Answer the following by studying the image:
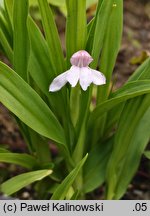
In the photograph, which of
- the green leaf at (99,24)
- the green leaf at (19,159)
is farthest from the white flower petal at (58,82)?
the green leaf at (19,159)

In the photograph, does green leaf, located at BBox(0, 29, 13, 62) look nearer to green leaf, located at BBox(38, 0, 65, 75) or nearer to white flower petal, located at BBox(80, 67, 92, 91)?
green leaf, located at BBox(38, 0, 65, 75)

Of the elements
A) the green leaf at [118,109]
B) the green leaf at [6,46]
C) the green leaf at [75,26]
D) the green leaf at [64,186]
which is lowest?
the green leaf at [64,186]

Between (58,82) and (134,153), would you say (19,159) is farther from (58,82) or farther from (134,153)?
(134,153)

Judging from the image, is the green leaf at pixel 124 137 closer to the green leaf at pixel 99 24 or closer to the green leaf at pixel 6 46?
the green leaf at pixel 99 24

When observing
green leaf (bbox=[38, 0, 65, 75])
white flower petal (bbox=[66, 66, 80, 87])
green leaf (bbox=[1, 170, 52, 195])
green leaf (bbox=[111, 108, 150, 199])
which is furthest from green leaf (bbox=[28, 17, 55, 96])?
green leaf (bbox=[111, 108, 150, 199])

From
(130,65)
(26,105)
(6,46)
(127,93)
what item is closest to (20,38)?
(6,46)

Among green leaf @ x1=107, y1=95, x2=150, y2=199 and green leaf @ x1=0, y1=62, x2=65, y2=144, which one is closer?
green leaf @ x1=0, y1=62, x2=65, y2=144

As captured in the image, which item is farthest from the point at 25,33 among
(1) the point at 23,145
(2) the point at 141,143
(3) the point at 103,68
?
(1) the point at 23,145
